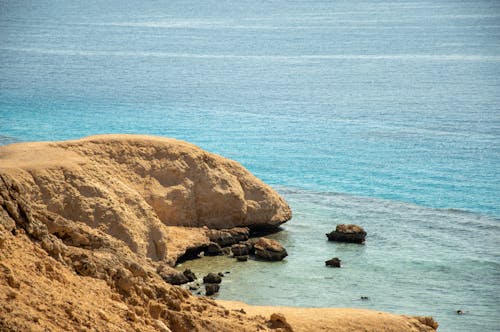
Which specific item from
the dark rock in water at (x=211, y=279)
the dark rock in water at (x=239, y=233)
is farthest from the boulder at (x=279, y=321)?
the dark rock in water at (x=239, y=233)

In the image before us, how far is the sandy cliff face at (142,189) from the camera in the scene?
28.2m

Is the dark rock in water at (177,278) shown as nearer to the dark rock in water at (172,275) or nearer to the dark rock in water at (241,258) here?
the dark rock in water at (172,275)

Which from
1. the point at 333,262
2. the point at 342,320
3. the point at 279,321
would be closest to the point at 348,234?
the point at 333,262

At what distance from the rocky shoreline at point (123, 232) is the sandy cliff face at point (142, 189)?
40 millimetres

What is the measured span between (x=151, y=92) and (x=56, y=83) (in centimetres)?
934

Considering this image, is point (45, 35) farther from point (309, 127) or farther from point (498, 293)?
point (498, 293)

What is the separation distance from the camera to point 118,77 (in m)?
90.6

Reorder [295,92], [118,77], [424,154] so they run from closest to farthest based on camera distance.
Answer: [424,154], [295,92], [118,77]

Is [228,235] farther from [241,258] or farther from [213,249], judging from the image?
[241,258]

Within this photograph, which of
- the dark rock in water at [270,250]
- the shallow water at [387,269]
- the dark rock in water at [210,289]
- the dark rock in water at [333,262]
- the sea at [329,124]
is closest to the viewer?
the dark rock in water at [210,289]

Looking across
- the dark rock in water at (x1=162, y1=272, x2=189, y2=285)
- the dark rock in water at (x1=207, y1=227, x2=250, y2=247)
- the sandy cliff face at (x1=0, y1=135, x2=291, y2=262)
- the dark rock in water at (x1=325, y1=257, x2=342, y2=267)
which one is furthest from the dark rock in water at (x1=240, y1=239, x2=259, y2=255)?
the dark rock in water at (x1=162, y1=272, x2=189, y2=285)

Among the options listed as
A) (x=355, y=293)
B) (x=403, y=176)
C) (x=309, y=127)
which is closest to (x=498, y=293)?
(x=355, y=293)

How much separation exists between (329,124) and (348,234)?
33.3 meters

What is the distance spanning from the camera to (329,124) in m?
67.2
